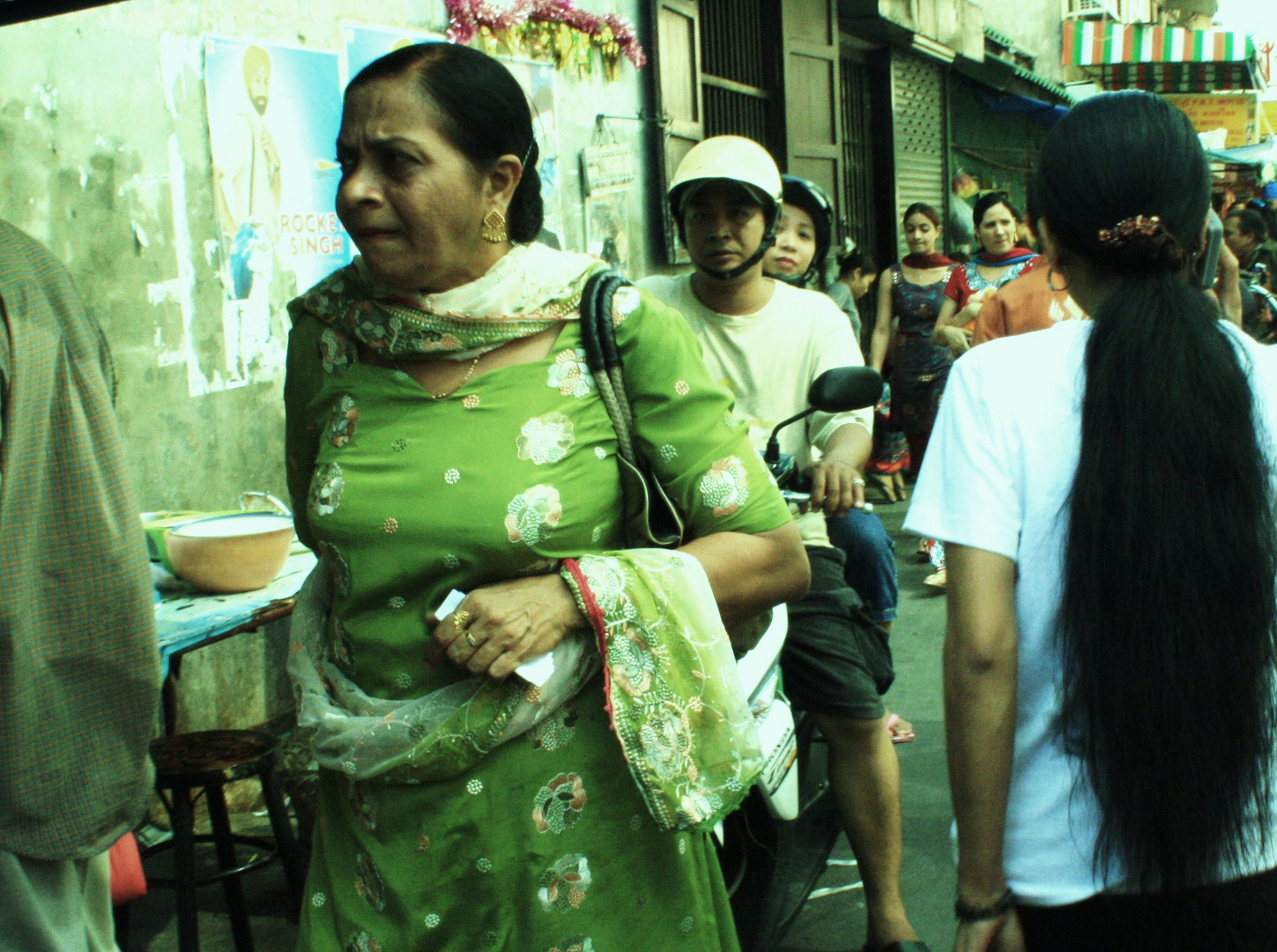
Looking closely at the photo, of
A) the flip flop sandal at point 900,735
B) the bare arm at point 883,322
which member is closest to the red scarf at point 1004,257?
the bare arm at point 883,322

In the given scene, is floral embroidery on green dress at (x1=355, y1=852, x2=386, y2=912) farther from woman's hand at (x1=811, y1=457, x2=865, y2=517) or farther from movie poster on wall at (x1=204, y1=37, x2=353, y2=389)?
movie poster on wall at (x1=204, y1=37, x2=353, y2=389)

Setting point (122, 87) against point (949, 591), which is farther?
point (122, 87)

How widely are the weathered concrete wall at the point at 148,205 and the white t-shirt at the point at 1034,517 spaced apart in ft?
9.75

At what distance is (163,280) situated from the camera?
4.12 meters

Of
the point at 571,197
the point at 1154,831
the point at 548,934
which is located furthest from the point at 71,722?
the point at 571,197

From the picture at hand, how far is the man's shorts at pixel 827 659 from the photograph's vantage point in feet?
9.66

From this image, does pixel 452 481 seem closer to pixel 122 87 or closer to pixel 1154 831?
pixel 1154 831

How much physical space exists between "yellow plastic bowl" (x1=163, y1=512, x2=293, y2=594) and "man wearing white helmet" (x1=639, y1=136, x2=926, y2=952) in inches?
44.8

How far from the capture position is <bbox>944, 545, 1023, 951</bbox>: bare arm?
1.54 metres

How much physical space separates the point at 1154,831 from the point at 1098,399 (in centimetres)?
49

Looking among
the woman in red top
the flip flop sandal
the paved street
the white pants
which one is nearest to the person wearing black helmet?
the paved street

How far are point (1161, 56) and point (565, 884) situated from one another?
24.6m

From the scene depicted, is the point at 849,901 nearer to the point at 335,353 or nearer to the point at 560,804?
the point at 560,804

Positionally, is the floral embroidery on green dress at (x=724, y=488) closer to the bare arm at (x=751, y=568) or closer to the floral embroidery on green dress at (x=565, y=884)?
the bare arm at (x=751, y=568)
